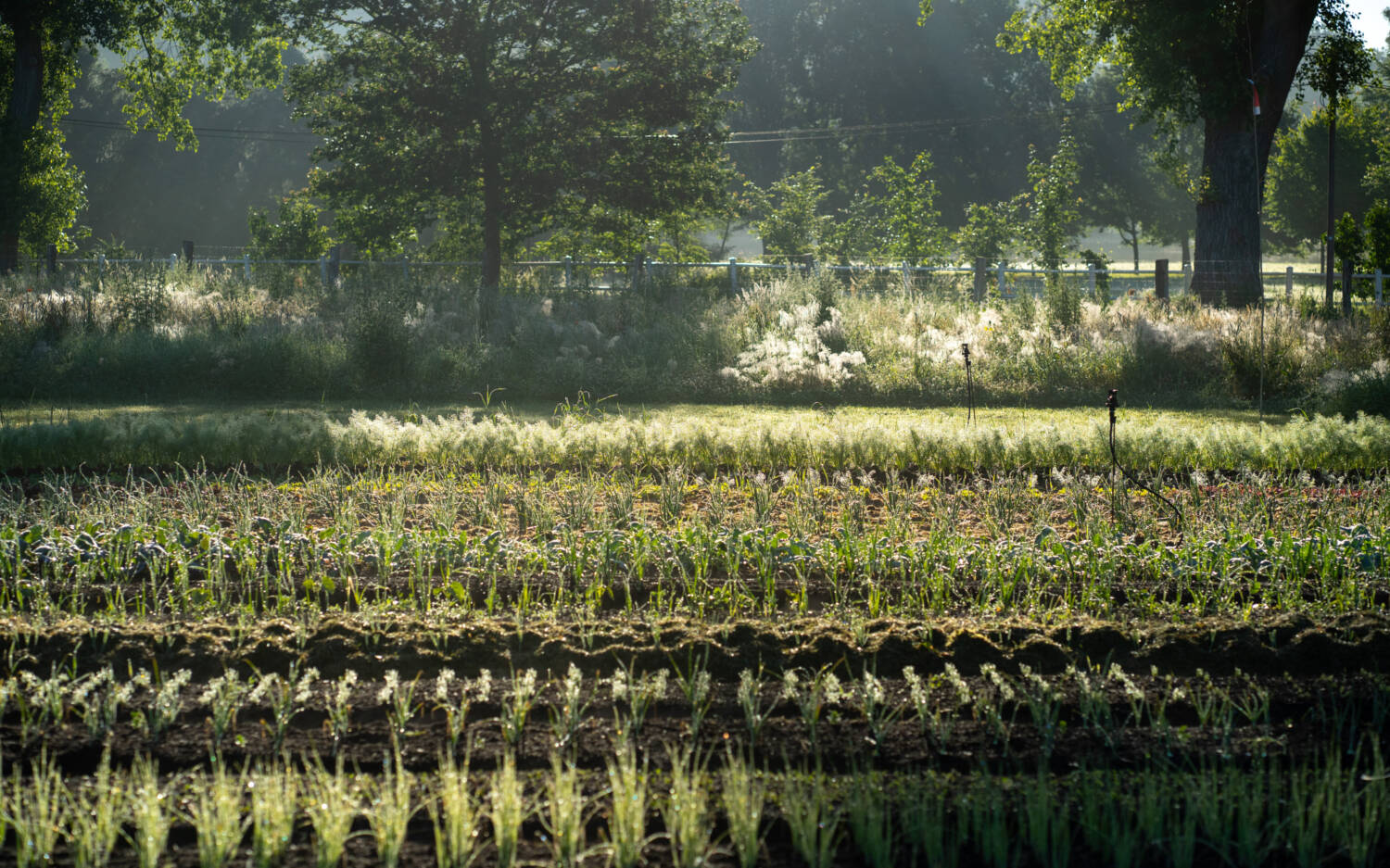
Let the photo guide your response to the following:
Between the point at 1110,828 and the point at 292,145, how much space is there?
59394 millimetres

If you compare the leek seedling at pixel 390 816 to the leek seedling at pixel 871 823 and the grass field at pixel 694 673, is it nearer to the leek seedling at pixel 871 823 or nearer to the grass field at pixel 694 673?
the grass field at pixel 694 673

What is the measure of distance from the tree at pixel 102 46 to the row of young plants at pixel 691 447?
567 inches

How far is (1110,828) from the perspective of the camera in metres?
2.91

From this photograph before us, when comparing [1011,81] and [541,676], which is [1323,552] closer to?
[541,676]

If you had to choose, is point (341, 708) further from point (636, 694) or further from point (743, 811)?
point (743, 811)

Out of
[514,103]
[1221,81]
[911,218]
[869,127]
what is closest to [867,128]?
[869,127]

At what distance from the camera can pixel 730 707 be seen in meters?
3.72

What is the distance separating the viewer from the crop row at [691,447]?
7.95 meters

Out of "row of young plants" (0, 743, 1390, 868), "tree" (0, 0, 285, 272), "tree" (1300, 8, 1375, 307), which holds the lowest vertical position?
"row of young plants" (0, 743, 1390, 868)

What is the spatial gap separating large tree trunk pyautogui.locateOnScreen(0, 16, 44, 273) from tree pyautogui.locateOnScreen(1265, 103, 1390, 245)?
126 ft

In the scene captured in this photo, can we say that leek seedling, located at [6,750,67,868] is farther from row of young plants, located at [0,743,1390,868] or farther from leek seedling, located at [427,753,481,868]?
leek seedling, located at [427,753,481,868]

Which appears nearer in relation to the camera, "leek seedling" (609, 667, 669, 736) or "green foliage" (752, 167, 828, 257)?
"leek seedling" (609, 667, 669, 736)

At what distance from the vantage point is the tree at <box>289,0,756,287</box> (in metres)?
20.3

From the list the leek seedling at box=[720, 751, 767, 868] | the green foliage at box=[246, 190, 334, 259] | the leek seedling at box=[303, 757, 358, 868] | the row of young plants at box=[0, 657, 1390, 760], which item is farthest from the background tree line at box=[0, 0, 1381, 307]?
the leek seedling at box=[303, 757, 358, 868]
